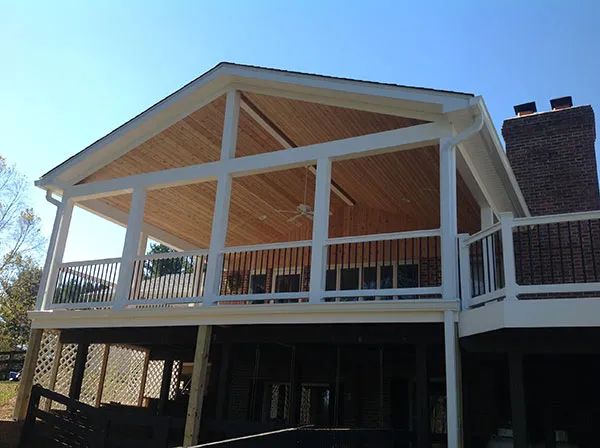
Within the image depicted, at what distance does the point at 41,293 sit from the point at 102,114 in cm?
485

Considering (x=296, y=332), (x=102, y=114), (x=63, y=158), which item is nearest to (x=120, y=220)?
(x=63, y=158)

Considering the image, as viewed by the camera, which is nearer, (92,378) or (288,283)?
(92,378)

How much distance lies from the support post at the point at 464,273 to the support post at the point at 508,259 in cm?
79

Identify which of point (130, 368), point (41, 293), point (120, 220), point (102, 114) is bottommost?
point (130, 368)

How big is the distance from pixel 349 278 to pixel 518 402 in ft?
22.0

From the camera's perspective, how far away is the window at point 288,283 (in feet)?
42.5

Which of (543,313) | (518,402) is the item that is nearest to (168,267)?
(518,402)

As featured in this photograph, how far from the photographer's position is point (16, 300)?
31.2 meters

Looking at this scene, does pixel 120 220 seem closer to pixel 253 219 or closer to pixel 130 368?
pixel 253 219

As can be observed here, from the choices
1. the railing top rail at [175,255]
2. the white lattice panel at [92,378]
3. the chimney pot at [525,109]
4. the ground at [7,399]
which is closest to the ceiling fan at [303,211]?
the railing top rail at [175,255]

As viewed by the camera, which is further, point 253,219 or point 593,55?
point 593,55

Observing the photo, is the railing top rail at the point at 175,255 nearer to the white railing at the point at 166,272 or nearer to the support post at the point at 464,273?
the white railing at the point at 166,272

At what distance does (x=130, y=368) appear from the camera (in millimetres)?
13664

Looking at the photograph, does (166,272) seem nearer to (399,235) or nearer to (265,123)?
(265,123)
